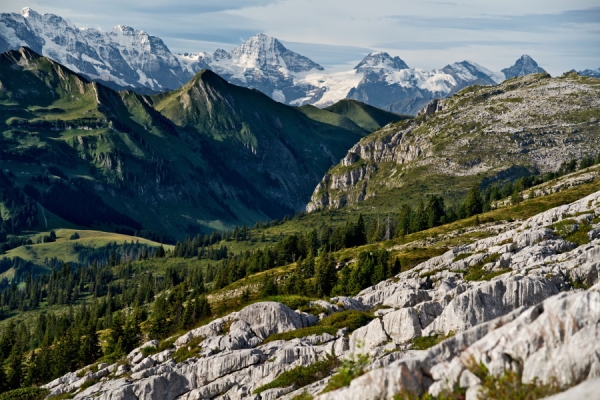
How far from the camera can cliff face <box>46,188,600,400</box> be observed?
1565 inches

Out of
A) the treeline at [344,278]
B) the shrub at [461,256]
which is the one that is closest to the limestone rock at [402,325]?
the shrub at [461,256]

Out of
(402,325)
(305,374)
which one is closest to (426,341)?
(402,325)

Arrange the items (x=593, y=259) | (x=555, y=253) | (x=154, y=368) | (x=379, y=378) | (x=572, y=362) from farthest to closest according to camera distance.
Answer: (x=555, y=253) → (x=593, y=259) → (x=154, y=368) → (x=379, y=378) → (x=572, y=362)

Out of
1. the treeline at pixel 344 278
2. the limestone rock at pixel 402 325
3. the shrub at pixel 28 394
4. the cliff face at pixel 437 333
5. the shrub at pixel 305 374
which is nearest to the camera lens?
the cliff face at pixel 437 333

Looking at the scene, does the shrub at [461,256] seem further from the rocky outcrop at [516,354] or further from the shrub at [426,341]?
the rocky outcrop at [516,354]

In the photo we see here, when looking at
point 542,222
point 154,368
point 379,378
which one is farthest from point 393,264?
point 379,378

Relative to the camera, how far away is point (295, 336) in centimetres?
9081

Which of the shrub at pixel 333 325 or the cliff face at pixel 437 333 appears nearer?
the cliff face at pixel 437 333

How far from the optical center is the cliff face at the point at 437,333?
39750mm

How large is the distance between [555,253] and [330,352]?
49325 mm

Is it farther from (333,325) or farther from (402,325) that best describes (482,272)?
(402,325)

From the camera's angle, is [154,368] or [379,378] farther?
[154,368]

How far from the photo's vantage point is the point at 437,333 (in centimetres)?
7444

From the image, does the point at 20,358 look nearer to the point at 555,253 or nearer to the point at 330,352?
the point at 330,352
